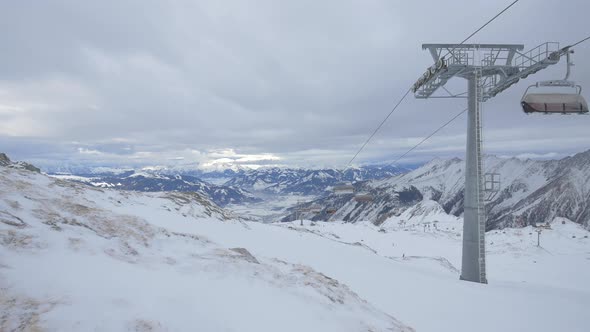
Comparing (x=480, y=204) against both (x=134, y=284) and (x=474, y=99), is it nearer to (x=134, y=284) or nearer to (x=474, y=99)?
(x=474, y=99)

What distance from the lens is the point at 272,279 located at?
10516mm

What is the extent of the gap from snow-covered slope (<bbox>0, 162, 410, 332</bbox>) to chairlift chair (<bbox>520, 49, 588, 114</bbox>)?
13116mm

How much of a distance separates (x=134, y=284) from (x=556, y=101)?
19.8 meters

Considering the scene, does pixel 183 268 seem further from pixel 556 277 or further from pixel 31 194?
pixel 556 277

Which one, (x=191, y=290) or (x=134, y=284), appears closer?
(x=134, y=284)

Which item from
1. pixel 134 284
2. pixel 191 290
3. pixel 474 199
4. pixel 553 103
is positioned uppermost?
pixel 553 103

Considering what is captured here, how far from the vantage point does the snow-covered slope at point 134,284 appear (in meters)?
6.16

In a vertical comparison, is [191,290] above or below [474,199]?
below

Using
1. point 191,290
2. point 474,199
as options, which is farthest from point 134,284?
point 474,199

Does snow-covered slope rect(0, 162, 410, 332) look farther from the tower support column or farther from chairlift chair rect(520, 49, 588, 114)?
the tower support column

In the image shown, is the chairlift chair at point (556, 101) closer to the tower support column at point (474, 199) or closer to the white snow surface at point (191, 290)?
the tower support column at point (474, 199)

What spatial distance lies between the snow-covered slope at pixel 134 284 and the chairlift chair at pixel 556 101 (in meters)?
13.1

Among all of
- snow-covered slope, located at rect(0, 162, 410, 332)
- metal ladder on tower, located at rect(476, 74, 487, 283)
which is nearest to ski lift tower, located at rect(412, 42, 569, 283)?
metal ladder on tower, located at rect(476, 74, 487, 283)

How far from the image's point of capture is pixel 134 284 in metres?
7.77
